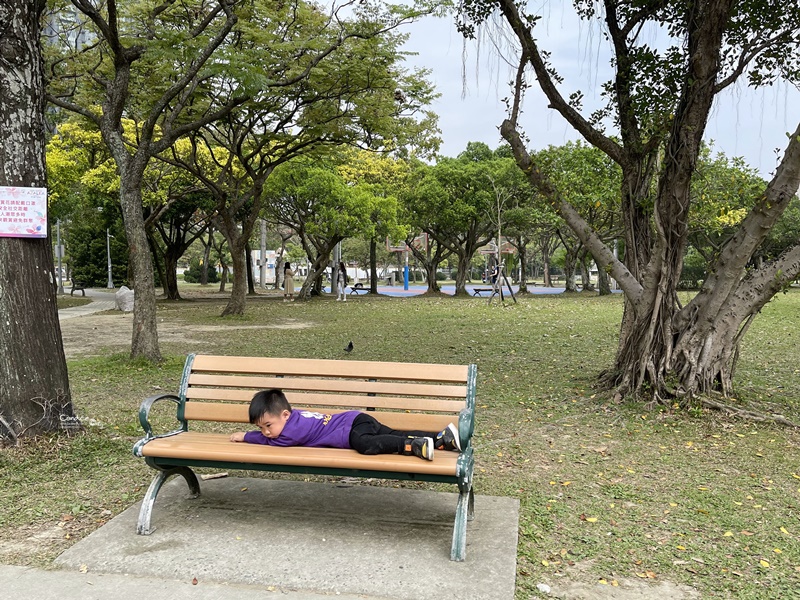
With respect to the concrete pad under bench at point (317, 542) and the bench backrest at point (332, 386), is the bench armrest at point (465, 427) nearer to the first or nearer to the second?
the bench backrest at point (332, 386)

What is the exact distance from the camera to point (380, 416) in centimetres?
380

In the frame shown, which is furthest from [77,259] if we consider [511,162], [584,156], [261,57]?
[261,57]

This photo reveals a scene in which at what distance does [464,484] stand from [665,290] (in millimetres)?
3953

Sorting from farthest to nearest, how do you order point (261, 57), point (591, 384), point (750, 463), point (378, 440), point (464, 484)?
point (261, 57)
point (591, 384)
point (750, 463)
point (378, 440)
point (464, 484)

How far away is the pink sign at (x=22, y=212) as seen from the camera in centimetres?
466

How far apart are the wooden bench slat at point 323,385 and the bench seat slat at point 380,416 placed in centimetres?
13

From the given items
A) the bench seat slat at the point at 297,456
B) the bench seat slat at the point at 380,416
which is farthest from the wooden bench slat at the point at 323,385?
the bench seat slat at the point at 297,456

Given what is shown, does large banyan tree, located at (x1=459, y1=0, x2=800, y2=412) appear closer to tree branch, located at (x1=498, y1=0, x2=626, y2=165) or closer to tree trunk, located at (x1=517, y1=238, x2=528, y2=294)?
→ tree branch, located at (x1=498, y1=0, x2=626, y2=165)

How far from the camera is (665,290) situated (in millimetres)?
6285

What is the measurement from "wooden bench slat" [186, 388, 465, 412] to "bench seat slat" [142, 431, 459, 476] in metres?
0.34

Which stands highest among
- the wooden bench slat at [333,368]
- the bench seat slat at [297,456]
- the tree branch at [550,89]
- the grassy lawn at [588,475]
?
the tree branch at [550,89]

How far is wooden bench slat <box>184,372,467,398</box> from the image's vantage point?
151 inches

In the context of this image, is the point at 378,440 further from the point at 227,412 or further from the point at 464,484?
the point at 227,412

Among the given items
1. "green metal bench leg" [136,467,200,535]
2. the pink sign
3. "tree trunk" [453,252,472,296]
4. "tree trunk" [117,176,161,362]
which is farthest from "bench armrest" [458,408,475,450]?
"tree trunk" [453,252,472,296]
